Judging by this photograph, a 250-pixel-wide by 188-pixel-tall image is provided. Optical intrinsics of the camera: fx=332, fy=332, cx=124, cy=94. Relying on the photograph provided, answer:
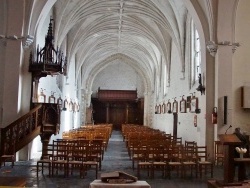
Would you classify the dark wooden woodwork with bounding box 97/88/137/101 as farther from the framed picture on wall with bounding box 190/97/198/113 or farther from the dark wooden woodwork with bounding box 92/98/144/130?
the framed picture on wall with bounding box 190/97/198/113

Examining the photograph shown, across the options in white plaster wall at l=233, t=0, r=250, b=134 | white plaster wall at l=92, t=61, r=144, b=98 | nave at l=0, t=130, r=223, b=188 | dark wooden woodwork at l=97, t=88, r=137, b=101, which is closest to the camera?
nave at l=0, t=130, r=223, b=188

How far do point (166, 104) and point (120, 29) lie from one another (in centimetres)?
742

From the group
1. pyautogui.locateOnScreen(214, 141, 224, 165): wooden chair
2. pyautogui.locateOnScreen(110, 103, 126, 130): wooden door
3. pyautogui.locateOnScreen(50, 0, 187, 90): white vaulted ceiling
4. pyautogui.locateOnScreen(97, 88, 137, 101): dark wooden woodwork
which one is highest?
pyautogui.locateOnScreen(50, 0, 187, 90): white vaulted ceiling

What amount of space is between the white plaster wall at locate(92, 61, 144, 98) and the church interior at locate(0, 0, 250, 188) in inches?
538

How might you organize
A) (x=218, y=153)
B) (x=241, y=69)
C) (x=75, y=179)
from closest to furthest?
1. (x=75, y=179)
2. (x=218, y=153)
3. (x=241, y=69)

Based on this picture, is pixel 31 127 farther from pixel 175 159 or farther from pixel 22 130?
pixel 175 159

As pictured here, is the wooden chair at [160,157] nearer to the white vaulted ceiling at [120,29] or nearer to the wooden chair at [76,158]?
the wooden chair at [76,158]

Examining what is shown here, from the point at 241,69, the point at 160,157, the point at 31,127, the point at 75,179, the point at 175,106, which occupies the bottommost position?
the point at 75,179

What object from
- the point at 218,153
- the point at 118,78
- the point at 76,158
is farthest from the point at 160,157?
the point at 118,78

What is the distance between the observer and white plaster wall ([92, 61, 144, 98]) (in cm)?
3947

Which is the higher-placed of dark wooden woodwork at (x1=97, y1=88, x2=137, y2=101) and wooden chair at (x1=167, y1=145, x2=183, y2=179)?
dark wooden woodwork at (x1=97, y1=88, x2=137, y2=101)

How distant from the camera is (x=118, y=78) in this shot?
39.6 metres

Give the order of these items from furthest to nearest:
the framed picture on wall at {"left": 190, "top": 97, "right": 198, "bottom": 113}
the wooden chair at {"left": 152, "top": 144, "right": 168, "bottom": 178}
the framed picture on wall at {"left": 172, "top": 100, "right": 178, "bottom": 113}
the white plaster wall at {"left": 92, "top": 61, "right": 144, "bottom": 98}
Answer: the white plaster wall at {"left": 92, "top": 61, "right": 144, "bottom": 98}, the framed picture on wall at {"left": 172, "top": 100, "right": 178, "bottom": 113}, the framed picture on wall at {"left": 190, "top": 97, "right": 198, "bottom": 113}, the wooden chair at {"left": 152, "top": 144, "right": 168, "bottom": 178}

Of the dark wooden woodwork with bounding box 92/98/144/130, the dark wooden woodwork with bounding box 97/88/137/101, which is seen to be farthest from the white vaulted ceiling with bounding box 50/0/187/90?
the dark wooden woodwork with bounding box 92/98/144/130
